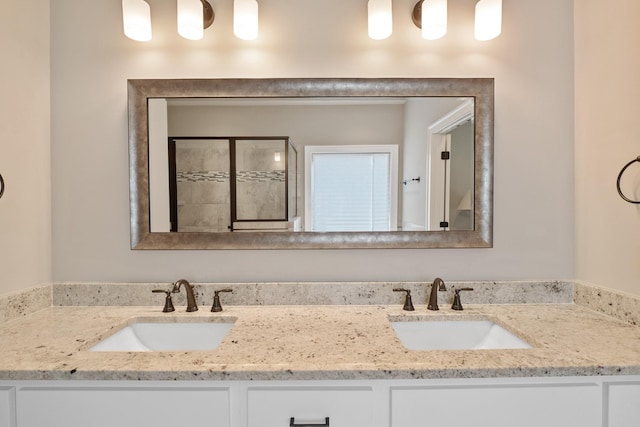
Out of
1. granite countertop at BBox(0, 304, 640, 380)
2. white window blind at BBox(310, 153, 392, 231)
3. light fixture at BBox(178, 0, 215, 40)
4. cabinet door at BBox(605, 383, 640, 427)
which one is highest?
light fixture at BBox(178, 0, 215, 40)

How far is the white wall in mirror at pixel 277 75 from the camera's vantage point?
160 cm

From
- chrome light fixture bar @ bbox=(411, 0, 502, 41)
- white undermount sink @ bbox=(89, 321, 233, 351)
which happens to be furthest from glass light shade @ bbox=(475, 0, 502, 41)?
white undermount sink @ bbox=(89, 321, 233, 351)

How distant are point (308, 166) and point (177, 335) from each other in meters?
0.93

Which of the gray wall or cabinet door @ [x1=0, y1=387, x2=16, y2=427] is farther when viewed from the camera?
the gray wall

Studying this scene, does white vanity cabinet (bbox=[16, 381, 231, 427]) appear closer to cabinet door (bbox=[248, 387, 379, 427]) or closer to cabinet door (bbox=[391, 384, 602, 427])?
cabinet door (bbox=[248, 387, 379, 427])

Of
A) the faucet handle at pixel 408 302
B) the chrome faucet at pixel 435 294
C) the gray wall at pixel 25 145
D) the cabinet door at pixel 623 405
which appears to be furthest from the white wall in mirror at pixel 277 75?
the cabinet door at pixel 623 405

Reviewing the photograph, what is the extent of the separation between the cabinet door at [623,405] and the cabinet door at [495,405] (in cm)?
4

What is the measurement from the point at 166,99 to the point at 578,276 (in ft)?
6.82

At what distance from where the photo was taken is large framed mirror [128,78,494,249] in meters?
1.60

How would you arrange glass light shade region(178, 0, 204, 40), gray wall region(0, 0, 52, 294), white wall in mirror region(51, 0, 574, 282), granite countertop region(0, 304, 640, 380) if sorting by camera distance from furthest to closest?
white wall in mirror region(51, 0, 574, 282) → glass light shade region(178, 0, 204, 40) → gray wall region(0, 0, 52, 294) → granite countertop region(0, 304, 640, 380)

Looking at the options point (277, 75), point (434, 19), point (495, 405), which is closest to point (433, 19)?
point (434, 19)

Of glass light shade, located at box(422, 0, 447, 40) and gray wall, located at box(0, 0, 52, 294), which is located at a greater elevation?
glass light shade, located at box(422, 0, 447, 40)

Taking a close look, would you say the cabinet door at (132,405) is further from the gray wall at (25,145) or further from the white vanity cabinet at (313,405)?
the gray wall at (25,145)

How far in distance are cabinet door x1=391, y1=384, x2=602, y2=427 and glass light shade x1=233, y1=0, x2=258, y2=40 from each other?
1.52m
